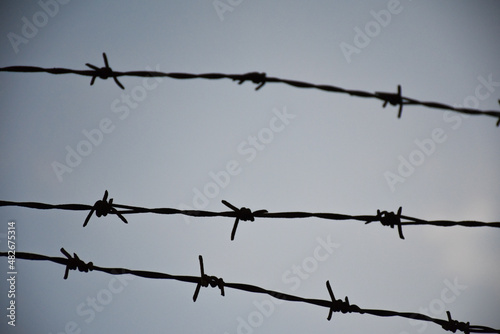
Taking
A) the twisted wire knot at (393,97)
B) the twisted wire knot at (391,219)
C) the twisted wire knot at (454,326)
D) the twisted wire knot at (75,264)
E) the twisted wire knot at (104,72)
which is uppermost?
the twisted wire knot at (393,97)

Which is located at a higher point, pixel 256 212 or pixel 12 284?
pixel 256 212

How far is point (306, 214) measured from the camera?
74.6 inches

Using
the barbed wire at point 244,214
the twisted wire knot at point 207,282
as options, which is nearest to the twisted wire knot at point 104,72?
the barbed wire at point 244,214

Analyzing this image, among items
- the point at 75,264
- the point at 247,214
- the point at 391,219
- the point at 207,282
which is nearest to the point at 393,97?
the point at 391,219

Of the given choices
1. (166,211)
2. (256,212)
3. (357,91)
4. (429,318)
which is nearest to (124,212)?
(166,211)

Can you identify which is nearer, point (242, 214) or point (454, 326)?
point (242, 214)

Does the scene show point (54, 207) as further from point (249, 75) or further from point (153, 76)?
point (249, 75)

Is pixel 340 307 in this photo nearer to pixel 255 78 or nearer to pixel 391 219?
pixel 391 219

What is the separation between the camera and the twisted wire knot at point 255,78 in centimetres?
191

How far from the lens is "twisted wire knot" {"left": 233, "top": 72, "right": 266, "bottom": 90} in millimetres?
1912

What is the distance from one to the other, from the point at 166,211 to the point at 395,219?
1.27m

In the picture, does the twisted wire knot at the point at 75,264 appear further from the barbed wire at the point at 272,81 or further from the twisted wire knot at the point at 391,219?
the twisted wire knot at the point at 391,219

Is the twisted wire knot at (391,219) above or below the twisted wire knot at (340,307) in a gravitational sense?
above

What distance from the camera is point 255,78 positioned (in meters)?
1.93
